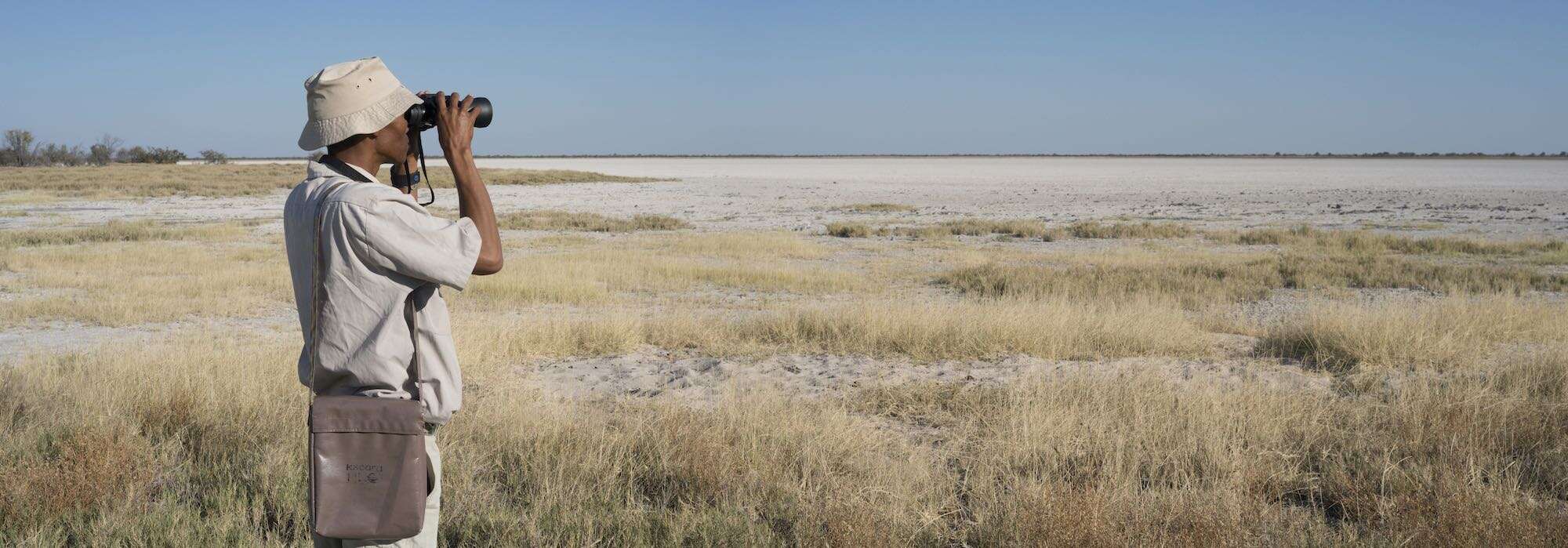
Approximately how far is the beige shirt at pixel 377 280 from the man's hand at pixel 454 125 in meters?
0.19

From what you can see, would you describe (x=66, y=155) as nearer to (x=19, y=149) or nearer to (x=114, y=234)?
(x=19, y=149)

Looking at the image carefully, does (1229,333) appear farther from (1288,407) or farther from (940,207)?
(940,207)

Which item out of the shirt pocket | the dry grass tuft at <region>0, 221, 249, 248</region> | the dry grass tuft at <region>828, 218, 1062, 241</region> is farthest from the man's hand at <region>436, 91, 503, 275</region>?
the dry grass tuft at <region>828, 218, 1062, 241</region>

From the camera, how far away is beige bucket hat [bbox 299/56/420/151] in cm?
223

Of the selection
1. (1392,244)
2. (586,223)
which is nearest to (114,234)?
(586,223)

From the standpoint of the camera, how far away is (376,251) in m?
2.11

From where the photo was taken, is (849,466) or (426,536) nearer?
(426,536)

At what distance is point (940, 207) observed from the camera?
3656 cm

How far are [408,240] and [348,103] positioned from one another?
0.36 metres

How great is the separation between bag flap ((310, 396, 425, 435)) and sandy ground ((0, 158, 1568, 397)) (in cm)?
437

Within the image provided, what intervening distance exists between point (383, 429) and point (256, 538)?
6.54 ft

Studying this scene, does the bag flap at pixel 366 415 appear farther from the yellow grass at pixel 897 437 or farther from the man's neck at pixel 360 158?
the yellow grass at pixel 897 437

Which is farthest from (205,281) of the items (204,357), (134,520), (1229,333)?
(1229,333)

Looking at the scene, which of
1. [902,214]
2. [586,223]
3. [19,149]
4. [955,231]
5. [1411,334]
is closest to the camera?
[1411,334]
